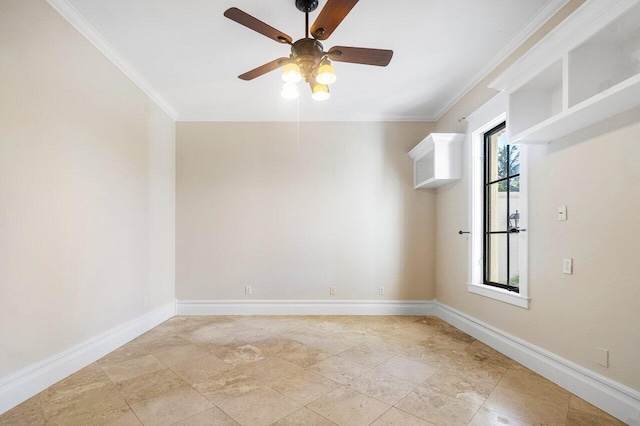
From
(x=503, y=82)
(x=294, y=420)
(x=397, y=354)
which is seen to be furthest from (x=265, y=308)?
(x=503, y=82)

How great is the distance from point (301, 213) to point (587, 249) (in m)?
3.09

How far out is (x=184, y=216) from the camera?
4.20 meters

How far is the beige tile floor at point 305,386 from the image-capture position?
71.6 inches

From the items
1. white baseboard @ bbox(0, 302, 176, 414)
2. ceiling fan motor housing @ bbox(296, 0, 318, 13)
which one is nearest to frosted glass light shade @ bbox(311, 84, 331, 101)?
ceiling fan motor housing @ bbox(296, 0, 318, 13)

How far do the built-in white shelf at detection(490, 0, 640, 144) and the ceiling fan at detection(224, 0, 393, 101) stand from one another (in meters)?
1.06

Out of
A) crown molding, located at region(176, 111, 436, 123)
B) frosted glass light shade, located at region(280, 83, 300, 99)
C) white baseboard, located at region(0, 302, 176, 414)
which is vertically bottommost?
white baseboard, located at region(0, 302, 176, 414)

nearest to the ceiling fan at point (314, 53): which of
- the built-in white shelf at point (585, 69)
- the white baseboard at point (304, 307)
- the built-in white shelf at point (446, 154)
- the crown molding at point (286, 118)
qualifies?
the built-in white shelf at point (585, 69)

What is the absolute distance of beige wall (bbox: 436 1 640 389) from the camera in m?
1.77

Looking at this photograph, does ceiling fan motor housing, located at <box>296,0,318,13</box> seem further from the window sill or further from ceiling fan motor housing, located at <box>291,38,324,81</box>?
the window sill

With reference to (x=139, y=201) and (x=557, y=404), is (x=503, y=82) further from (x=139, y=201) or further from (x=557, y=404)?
(x=139, y=201)

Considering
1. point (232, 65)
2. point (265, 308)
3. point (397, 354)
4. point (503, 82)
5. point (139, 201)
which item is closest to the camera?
point (503, 82)

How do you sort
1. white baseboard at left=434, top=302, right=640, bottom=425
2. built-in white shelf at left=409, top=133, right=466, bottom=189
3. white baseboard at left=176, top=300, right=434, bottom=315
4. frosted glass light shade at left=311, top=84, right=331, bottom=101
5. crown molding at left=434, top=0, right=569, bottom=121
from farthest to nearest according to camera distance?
white baseboard at left=176, top=300, right=434, bottom=315 → built-in white shelf at left=409, top=133, right=466, bottom=189 → crown molding at left=434, top=0, right=569, bottom=121 → frosted glass light shade at left=311, top=84, right=331, bottom=101 → white baseboard at left=434, top=302, right=640, bottom=425

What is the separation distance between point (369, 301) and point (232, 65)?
134 inches

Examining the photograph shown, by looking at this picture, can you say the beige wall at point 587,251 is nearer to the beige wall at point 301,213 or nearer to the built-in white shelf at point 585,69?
the built-in white shelf at point 585,69
